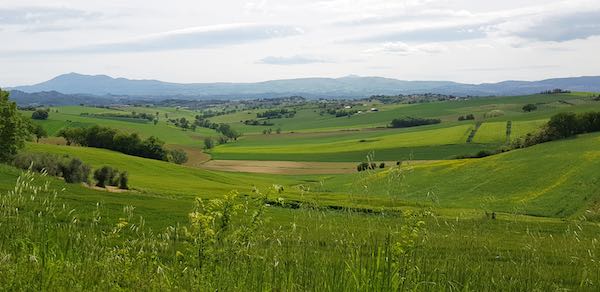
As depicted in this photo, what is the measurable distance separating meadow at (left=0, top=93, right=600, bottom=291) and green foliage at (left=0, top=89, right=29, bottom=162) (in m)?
13.9

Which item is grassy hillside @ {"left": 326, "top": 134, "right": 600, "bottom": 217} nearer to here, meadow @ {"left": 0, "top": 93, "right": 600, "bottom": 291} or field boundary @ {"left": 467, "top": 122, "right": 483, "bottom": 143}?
meadow @ {"left": 0, "top": 93, "right": 600, "bottom": 291}

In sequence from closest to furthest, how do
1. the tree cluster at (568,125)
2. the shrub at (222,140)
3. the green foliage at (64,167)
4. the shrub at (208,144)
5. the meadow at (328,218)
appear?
1. the meadow at (328,218)
2. the green foliage at (64,167)
3. the tree cluster at (568,125)
4. the shrub at (208,144)
5. the shrub at (222,140)

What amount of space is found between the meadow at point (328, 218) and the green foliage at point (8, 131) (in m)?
13.9

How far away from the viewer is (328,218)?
25.6ft

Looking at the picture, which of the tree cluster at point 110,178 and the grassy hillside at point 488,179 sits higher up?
the tree cluster at point 110,178

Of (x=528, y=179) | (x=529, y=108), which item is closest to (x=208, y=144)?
(x=529, y=108)

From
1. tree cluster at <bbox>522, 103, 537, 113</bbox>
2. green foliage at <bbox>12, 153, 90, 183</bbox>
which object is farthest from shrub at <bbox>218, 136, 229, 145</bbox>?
green foliage at <bbox>12, 153, 90, 183</bbox>

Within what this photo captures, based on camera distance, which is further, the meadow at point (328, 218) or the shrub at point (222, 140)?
the shrub at point (222, 140)

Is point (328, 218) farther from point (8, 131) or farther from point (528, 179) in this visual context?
point (528, 179)

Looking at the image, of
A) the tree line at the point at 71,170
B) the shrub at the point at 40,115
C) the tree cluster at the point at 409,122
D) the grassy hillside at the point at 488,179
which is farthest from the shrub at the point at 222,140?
the tree line at the point at 71,170

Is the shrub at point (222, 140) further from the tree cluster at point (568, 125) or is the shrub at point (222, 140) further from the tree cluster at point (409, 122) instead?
the tree cluster at point (568, 125)

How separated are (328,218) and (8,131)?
198 feet

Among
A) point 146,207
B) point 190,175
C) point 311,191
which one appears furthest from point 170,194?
point 311,191

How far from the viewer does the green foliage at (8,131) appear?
57281 mm
